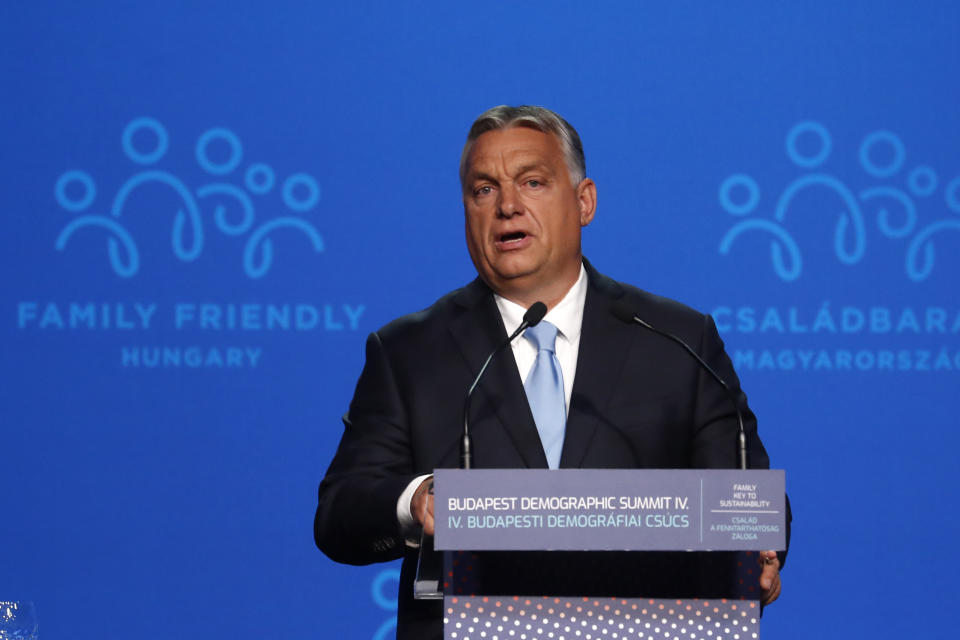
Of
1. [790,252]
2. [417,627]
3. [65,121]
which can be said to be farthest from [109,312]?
[790,252]

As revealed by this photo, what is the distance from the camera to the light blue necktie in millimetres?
2396

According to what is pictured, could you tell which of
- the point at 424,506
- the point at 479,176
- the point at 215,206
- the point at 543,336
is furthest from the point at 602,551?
the point at 215,206

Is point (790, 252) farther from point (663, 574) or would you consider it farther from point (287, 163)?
point (663, 574)

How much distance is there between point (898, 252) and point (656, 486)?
7.51ft

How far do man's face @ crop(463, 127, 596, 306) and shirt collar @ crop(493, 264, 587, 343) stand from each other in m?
0.02

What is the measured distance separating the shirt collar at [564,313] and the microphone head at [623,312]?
411mm

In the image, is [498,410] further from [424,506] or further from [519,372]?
[424,506]

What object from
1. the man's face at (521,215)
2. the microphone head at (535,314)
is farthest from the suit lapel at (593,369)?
the microphone head at (535,314)

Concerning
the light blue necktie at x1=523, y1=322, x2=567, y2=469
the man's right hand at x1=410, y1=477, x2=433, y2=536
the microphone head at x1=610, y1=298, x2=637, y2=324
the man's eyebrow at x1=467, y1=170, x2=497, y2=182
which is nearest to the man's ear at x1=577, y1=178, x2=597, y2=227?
the man's eyebrow at x1=467, y1=170, x2=497, y2=182

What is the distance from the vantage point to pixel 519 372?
8.02ft

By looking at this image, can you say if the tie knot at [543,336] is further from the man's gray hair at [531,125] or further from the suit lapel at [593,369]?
the man's gray hair at [531,125]

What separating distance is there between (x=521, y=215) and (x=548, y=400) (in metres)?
0.42

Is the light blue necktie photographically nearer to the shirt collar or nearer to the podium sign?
the shirt collar

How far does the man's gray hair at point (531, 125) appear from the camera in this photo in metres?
2.60
